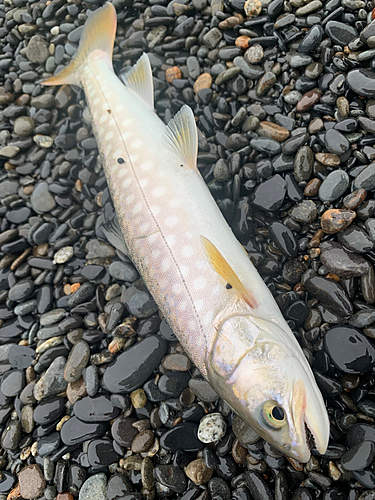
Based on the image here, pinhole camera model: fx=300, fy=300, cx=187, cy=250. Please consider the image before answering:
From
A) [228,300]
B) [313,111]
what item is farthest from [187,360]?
[313,111]

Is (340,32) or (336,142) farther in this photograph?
(340,32)

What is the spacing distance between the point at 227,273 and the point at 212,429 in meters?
1.61

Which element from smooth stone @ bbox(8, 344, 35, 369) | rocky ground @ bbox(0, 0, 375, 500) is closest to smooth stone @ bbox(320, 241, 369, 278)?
rocky ground @ bbox(0, 0, 375, 500)

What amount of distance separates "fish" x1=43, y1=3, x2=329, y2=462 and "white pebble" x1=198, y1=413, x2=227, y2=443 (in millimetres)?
712

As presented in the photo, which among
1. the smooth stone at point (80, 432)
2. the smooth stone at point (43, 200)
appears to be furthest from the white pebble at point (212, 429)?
the smooth stone at point (43, 200)

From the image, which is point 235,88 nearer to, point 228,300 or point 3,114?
point 228,300

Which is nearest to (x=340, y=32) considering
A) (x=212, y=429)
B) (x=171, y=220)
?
(x=171, y=220)

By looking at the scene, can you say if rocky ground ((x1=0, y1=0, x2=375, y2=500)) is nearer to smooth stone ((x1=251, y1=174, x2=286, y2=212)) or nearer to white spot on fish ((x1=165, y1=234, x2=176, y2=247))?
smooth stone ((x1=251, y1=174, x2=286, y2=212))

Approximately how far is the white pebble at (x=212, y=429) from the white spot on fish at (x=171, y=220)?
1961 mm

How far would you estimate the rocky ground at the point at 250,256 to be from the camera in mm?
2807

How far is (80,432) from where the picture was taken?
3.19 m

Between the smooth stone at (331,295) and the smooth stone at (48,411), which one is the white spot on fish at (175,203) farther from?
the smooth stone at (48,411)

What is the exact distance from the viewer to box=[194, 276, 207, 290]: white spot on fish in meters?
2.65

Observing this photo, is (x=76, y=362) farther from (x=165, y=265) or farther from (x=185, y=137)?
(x=185, y=137)
